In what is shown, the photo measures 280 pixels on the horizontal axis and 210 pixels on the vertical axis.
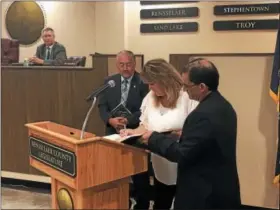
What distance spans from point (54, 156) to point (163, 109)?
52 cm

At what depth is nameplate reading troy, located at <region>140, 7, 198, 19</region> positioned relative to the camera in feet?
8.20

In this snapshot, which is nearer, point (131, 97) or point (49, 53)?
point (131, 97)

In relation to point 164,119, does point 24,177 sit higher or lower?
lower

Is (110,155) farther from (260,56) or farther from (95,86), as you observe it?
(260,56)

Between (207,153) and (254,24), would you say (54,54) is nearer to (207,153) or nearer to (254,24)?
(254,24)

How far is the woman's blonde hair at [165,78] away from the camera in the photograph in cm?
176

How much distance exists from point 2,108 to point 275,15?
1932 mm

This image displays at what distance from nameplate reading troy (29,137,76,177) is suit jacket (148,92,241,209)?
12.7 inches

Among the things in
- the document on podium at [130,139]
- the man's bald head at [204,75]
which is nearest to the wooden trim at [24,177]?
the document on podium at [130,139]

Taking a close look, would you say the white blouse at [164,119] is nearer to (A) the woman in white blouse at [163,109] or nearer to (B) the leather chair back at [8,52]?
(A) the woman in white blouse at [163,109]

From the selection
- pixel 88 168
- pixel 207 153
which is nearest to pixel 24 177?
pixel 88 168

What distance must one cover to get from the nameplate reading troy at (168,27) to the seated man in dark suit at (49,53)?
692mm

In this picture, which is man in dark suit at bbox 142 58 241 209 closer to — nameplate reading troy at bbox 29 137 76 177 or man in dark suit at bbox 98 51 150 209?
nameplate reading troy at bbox 29 137 76 177

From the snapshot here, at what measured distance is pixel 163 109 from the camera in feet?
6.04
